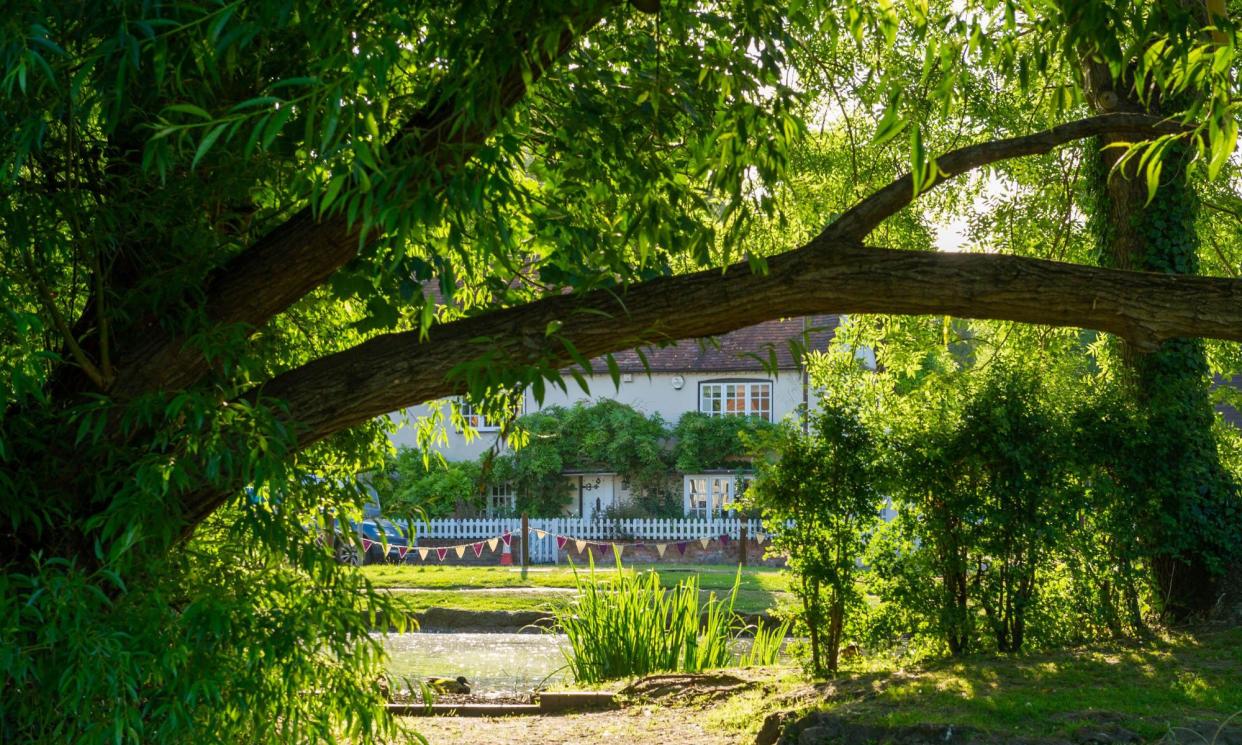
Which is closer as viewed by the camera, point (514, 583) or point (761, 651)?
point (761, 651)

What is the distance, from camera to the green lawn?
18.1 m

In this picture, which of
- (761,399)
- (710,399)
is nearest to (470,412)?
(710,399)

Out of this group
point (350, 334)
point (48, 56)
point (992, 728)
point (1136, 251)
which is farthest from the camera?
point (1136, 251)

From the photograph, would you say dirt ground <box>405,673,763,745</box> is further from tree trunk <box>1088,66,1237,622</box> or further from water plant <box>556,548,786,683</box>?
tree trunk <box>1088,66,1237,622</box>

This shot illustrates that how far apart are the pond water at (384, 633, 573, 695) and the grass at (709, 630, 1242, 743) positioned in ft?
13.3

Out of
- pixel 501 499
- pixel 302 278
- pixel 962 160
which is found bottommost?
pixel 501 499

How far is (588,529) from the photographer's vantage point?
96.4ft

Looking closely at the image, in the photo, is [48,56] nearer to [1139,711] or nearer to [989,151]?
[989,151]

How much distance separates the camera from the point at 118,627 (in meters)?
3.84

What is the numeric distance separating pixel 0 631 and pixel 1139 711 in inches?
202

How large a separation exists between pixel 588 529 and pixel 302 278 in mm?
25225

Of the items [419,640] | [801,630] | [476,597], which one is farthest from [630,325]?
[476,597]

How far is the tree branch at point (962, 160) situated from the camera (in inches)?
182

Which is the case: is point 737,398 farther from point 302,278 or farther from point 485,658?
point 302,278
